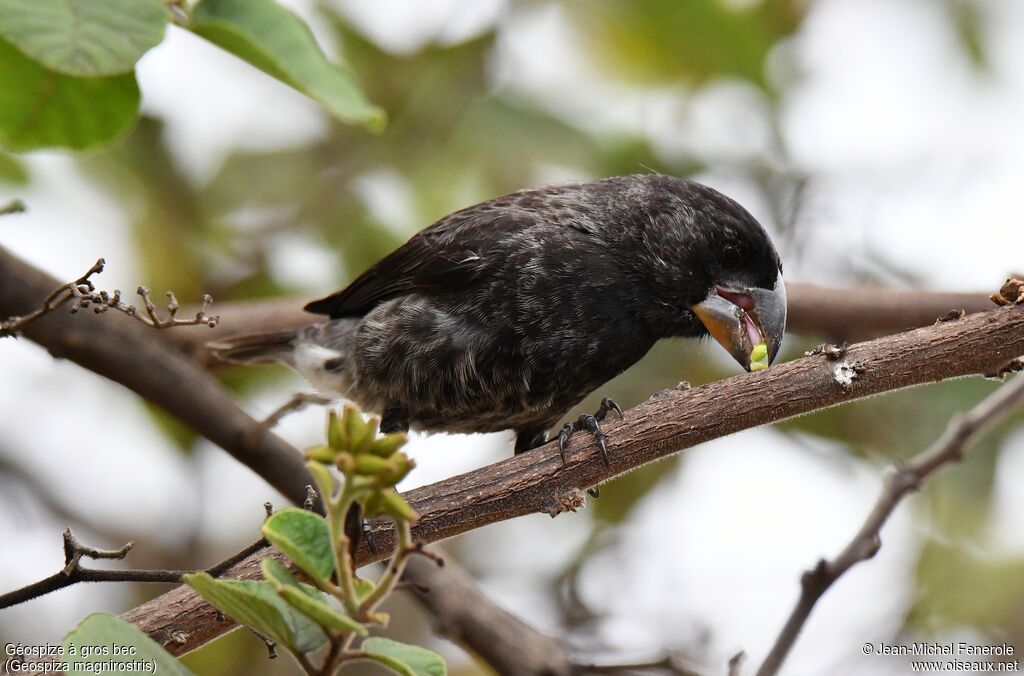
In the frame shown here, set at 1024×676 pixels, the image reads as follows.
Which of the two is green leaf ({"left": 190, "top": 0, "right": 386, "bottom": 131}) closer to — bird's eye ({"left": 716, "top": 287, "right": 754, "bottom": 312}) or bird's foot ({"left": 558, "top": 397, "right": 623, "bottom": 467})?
bird's foot ({"left": 558, "top": 397, "right": 623, "bottom": 467})

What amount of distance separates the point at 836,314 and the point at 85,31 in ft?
8.56

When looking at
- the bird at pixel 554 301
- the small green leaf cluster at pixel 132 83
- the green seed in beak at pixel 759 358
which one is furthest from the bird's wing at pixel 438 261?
the small green leaf cluster at pixel 132 83

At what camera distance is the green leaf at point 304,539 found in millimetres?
1445

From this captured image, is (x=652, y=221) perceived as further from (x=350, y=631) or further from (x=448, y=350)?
(x=350, y=631)

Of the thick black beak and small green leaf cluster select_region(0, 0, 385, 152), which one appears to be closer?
small green leaf cluster select_region(0, 0, 385, 152)

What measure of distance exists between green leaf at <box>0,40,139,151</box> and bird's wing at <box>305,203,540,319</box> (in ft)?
4.40

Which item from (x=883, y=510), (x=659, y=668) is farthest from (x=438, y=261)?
(x=883, y=510)

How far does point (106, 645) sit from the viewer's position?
1.50 meters

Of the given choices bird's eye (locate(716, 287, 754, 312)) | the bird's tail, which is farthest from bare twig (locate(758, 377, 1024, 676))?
the bird's tail

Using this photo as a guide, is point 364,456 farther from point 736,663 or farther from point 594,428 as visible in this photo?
point 594,428

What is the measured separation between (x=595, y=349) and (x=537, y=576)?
4.89 ft

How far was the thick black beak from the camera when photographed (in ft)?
10.5

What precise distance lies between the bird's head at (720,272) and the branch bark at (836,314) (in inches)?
18.3

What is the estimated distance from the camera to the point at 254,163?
4625 millimetres
